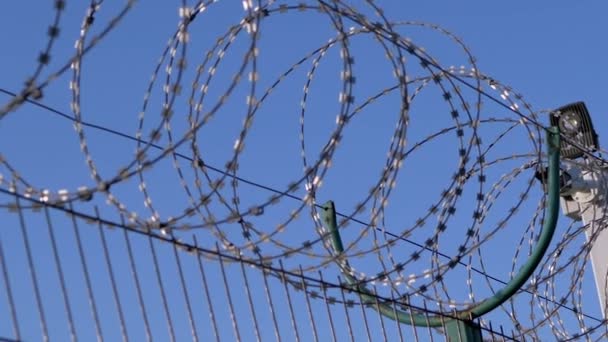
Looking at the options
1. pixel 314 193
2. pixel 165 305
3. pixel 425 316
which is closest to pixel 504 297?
pixel 425 316

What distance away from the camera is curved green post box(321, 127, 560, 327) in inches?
473

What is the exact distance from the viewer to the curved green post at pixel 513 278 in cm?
1202

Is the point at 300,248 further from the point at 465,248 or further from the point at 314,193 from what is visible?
the point at 465,248

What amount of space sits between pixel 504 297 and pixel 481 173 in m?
0.96

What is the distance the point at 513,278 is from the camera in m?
12.2

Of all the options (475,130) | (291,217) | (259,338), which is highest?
(475,130)

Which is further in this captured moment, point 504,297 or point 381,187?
point 504,297

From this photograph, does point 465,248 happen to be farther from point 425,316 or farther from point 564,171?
point 564,171

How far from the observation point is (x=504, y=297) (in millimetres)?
12094

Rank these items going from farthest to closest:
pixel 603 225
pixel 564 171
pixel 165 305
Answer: pixel 564 171
pixel 603 225
pixel 165 305

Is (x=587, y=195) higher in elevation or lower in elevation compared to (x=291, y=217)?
higher

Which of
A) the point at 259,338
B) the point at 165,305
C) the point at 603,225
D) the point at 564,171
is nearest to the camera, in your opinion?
the point at 165,305

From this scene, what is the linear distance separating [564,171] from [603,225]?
79.0 inches

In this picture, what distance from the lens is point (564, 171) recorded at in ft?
52.1
